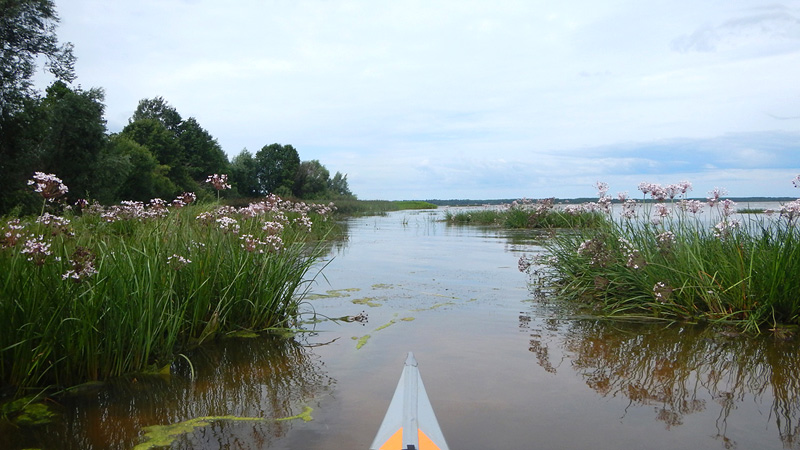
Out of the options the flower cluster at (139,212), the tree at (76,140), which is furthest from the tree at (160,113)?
the flower cluster at (139,212)

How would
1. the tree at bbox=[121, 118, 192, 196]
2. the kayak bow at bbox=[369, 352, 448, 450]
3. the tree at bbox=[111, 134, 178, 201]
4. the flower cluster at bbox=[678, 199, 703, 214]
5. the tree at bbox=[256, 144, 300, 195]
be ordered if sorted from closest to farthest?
1. the kayak bow at bbox=[369, 352, 448, 450]
2. the flower cluster at bbox=[678, 199, 703, 214]
3. the tree at bbox=[111, 134, 178, 201]
4. the tree at bbox=[121, 118, 192, 196]
5. the tree at bbox=[256, 144, 300, 195]

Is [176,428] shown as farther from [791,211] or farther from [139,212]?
[791,211]

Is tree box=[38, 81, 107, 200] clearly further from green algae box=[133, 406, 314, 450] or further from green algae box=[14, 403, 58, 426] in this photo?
green algae box=[133, 406, 314, 450]

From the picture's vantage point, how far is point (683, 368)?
4.63m

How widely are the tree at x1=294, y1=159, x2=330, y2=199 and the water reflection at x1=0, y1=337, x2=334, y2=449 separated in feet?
194

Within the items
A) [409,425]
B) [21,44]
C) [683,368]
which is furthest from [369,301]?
[21,44]

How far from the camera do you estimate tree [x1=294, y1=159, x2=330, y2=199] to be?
2611 inches

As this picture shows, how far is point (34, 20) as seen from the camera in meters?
23.6

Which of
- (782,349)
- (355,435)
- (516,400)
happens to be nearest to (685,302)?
(782,349)

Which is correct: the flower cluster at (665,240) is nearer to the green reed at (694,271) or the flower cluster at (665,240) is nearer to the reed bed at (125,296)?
the green reed at (694,271)

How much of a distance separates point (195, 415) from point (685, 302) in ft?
16.4

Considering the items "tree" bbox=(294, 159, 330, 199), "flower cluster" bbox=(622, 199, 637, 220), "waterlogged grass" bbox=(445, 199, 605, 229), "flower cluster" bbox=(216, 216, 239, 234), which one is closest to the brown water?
"flower cluster" bbox=(216, 216, 239, 234)

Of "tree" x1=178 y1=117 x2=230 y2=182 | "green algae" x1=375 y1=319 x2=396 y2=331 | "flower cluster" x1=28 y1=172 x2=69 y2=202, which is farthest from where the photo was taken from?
"tree" x1=178 y1=117 x2=230 y2=182

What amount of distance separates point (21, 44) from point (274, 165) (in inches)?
1962
